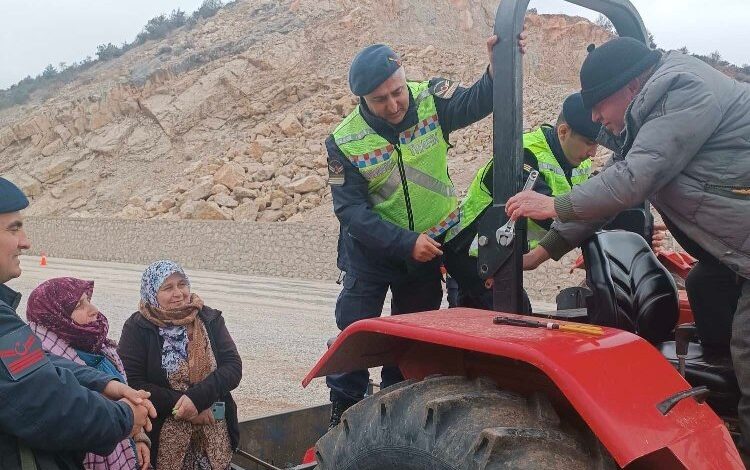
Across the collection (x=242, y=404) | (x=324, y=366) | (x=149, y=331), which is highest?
(x=324, y=366)

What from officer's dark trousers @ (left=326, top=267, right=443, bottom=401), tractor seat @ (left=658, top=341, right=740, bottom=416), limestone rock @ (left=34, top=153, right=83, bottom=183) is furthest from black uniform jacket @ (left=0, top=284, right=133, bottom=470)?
limestone rock @ (left=34, top=153, right=83, bottom=183)

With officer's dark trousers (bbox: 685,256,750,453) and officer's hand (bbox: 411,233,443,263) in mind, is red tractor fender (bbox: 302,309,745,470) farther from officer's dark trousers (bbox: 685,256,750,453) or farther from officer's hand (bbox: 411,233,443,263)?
officer's hand (bbox: 411,233,443,263)

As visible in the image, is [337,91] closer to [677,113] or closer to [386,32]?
[386,32]

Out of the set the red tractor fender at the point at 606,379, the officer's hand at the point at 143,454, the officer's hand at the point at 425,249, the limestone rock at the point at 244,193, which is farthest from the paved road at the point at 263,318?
the limestone rock at the point at 244,193

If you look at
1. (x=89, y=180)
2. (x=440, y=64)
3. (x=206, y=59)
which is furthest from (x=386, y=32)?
(x=89, y=180)

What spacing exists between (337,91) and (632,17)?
33.4 metres

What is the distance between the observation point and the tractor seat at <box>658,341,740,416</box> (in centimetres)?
214

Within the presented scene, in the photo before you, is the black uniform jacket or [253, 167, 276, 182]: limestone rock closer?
the black uniform jacket

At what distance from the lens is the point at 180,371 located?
407 cm

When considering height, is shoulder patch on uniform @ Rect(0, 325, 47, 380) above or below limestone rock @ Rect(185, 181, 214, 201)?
above

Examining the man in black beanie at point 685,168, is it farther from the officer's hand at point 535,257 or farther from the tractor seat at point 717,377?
the officer's hand at point 535,257

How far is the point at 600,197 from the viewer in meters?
2.08

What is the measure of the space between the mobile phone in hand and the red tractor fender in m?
2.15

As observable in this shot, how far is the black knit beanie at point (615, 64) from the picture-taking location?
2182mm
